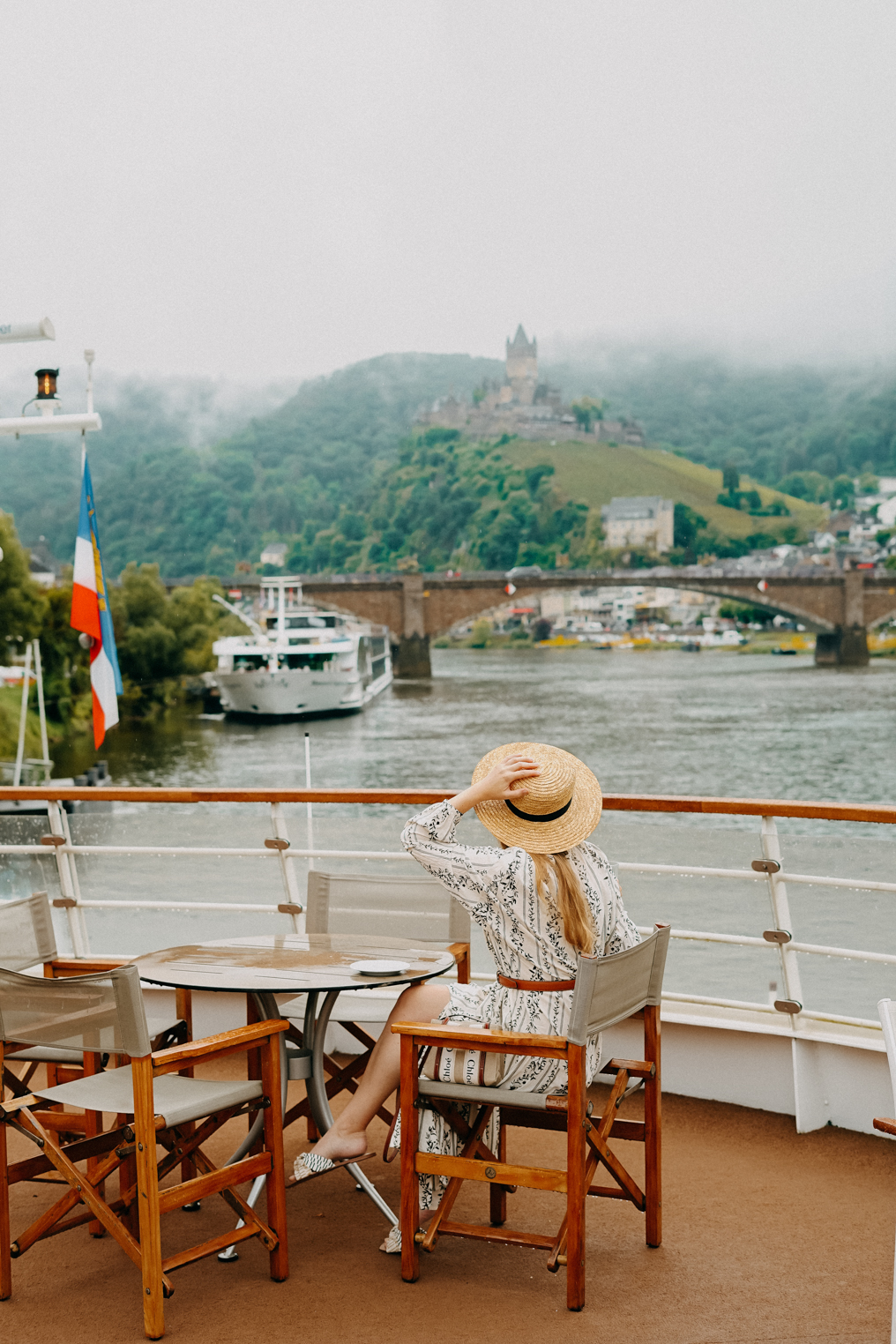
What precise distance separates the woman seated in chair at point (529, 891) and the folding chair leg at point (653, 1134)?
0.50 ft

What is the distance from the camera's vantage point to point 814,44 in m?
69.7

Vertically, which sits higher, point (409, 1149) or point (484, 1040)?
point (484, 1040)

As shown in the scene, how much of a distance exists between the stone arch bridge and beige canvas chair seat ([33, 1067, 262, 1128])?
43015 millimetres

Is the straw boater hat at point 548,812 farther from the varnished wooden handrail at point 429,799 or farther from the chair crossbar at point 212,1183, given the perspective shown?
the chair crossbar at point 212,1183

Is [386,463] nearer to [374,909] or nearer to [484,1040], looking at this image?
[374,909]

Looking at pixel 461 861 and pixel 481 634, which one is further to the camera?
pixel 481 634

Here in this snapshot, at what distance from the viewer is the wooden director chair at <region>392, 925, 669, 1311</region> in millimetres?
2242

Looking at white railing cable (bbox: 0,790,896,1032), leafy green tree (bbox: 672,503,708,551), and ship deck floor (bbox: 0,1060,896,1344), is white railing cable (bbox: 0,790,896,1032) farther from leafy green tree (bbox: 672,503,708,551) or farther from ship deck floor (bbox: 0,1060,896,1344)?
leafy green tree (bbox: 672,503,708,551)

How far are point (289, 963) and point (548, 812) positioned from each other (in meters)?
0.67

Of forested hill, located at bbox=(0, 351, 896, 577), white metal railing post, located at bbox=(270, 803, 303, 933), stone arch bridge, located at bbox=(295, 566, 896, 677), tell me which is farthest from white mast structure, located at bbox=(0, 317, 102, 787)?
forested hill, located at bbox=(0, 351, 896, 577)

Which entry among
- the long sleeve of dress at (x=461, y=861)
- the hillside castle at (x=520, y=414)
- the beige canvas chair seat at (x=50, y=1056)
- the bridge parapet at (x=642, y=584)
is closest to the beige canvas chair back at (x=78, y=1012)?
the beige canvas chair seat at (x=50, y=1056)

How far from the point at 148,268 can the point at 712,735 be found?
45368 mm

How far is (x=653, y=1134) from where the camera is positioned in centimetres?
257

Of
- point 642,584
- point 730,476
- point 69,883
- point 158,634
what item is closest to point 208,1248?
point 69,883
